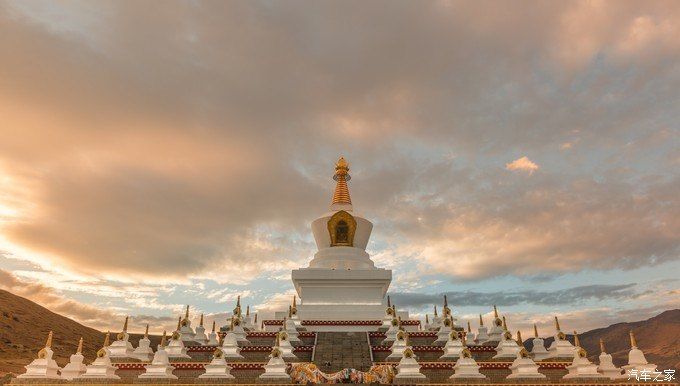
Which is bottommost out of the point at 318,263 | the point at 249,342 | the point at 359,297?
the point at 249,342

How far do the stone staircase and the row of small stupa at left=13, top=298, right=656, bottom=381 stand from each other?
1.02 metres

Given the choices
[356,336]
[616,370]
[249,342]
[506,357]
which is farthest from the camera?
[356,336]

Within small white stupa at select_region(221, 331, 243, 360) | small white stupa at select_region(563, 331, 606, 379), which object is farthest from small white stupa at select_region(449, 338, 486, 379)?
small white stupa at select_region(221, 331, 243, 360)

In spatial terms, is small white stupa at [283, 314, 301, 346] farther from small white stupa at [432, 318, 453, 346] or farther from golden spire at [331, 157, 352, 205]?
golden spire at [331, 157, 352, 205]

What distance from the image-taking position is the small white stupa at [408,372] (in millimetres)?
13008

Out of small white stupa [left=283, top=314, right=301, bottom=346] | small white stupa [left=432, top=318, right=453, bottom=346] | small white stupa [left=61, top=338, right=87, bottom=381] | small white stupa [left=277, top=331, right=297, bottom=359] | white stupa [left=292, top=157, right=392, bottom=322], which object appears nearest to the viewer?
small white stupa [left=61, top=338, right=87, bottom=381]

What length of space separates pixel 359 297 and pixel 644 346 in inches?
2096

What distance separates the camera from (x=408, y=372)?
13266 mm

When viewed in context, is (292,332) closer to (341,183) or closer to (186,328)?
(186,328)

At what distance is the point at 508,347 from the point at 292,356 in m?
7.71

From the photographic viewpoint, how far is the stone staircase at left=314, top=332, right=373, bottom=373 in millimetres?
15609

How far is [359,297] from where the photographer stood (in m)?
23.9

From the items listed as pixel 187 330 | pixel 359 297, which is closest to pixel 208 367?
pixel 187 330

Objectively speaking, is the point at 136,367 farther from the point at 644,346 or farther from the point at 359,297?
the point at 644,346
